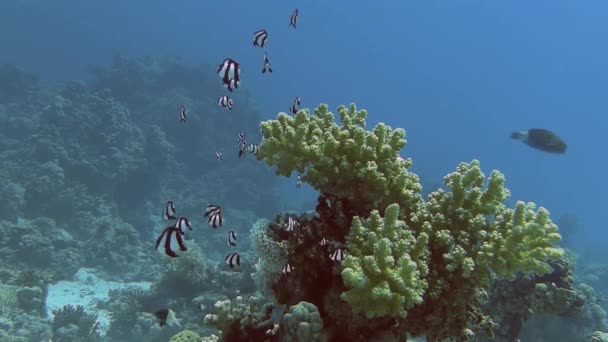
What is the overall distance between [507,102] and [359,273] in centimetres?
17079

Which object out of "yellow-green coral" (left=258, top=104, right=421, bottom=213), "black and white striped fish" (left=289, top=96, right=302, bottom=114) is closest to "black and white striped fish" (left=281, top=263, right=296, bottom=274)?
"yellow-green coral" (left=258, top=104, right=421, bottom=213)

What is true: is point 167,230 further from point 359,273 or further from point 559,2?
point 559,2

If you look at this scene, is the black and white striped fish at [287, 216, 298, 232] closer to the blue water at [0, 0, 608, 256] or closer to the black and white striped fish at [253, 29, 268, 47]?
the black and white striped fish at [253, 29, 268, 47]

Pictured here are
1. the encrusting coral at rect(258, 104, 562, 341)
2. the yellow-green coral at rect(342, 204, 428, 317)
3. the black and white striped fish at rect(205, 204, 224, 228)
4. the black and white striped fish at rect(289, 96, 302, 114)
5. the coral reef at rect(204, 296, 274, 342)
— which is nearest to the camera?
the yellow-green coral at rect(342, 204, 428, 317)

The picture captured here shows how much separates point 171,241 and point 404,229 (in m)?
2.29

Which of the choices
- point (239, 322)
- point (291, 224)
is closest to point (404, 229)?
point (291, 224)

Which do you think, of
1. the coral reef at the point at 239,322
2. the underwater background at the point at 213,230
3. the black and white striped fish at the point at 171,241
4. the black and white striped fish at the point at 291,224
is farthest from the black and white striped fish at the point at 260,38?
the coral reef at the point at 239,322

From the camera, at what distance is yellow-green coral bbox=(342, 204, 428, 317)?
3516 mm

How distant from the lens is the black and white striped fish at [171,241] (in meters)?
4.11

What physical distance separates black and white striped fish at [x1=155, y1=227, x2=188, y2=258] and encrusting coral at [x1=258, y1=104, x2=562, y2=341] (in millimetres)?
1131

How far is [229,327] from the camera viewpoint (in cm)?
466

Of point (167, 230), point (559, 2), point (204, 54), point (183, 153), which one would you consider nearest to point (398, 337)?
point (167, 230)

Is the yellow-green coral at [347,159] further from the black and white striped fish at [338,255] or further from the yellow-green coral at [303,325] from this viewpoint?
the yellow-green coral at [303,325]

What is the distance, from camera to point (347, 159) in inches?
176
